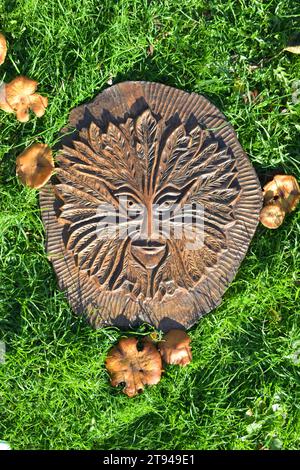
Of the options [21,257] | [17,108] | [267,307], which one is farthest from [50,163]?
[267,307]

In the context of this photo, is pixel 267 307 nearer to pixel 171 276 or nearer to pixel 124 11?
pixel 171 276

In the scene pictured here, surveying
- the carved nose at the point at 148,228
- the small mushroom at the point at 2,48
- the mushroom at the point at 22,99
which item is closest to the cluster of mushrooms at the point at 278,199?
the carved nose at the point at 148,228

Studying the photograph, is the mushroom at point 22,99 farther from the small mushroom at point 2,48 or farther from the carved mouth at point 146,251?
the carved mouth at point 146,251

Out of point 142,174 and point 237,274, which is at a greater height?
point 142,174

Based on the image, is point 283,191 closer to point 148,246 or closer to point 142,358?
point 148,246

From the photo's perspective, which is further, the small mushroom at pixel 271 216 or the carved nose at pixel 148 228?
the small mushroom at pixel 271 216

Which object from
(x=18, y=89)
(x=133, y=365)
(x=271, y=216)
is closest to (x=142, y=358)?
(x=133, y=365)

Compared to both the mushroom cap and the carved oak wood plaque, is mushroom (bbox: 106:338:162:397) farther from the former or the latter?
the mushroom cap

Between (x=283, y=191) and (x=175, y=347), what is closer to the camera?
(x=175, y=347)
